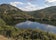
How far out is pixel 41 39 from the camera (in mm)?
15148

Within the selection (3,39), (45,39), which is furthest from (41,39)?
(3,39)

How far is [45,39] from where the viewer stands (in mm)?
15391

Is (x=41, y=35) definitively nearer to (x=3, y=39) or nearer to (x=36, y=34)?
(x=36, y=34)

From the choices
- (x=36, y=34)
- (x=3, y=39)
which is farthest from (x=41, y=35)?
(x=3, y=39)

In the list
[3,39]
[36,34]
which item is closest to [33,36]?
[36,34]

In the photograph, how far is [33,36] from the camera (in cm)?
1609

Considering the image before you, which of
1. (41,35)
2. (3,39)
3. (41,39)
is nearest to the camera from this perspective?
(3,39)

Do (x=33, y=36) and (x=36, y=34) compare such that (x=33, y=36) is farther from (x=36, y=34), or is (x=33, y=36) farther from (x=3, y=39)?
(x=3, y=39)

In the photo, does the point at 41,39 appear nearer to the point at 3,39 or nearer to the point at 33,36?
the point at 33,36

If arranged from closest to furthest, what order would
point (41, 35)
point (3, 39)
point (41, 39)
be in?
point (3, 39), point (41, 39), point (41, 35)

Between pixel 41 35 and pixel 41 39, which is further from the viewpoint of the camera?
pixel 41 35

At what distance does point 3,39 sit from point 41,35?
173 inches

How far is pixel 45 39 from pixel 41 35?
0.91 meters

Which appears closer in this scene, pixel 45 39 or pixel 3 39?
pixel 3 39
